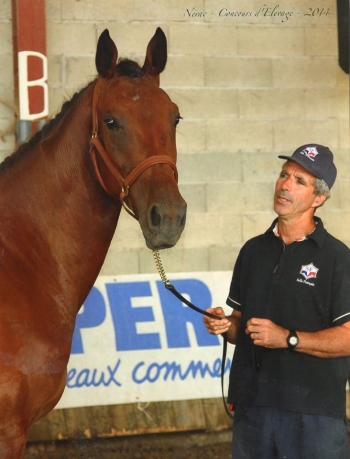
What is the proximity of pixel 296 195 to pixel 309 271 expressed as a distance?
0.29 metres

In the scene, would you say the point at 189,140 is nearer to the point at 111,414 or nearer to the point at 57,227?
the point at 111,414

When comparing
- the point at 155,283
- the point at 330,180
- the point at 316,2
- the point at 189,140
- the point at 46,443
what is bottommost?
the point at 46,443

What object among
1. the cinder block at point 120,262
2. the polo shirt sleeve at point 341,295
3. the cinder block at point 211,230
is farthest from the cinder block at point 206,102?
the polo shirt sleeve at point 341,295

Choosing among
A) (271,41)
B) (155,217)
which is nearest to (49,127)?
(155,217)

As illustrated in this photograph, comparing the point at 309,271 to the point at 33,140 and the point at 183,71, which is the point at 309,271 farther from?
the point at 183,71

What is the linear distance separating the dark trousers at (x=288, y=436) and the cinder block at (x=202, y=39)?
3.01 metres

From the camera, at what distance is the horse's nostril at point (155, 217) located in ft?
7.02

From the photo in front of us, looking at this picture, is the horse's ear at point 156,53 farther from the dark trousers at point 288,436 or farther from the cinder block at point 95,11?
the cinder block at point 95,11

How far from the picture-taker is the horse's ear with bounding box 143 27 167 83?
2469 millimetres

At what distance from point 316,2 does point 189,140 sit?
1.29 metres

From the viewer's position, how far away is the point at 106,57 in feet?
7.75

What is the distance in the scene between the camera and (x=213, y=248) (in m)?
4.83

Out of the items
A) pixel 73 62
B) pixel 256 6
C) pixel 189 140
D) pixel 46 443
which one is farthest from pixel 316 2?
pixel 46 443

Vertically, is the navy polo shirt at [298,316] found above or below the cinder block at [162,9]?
below
